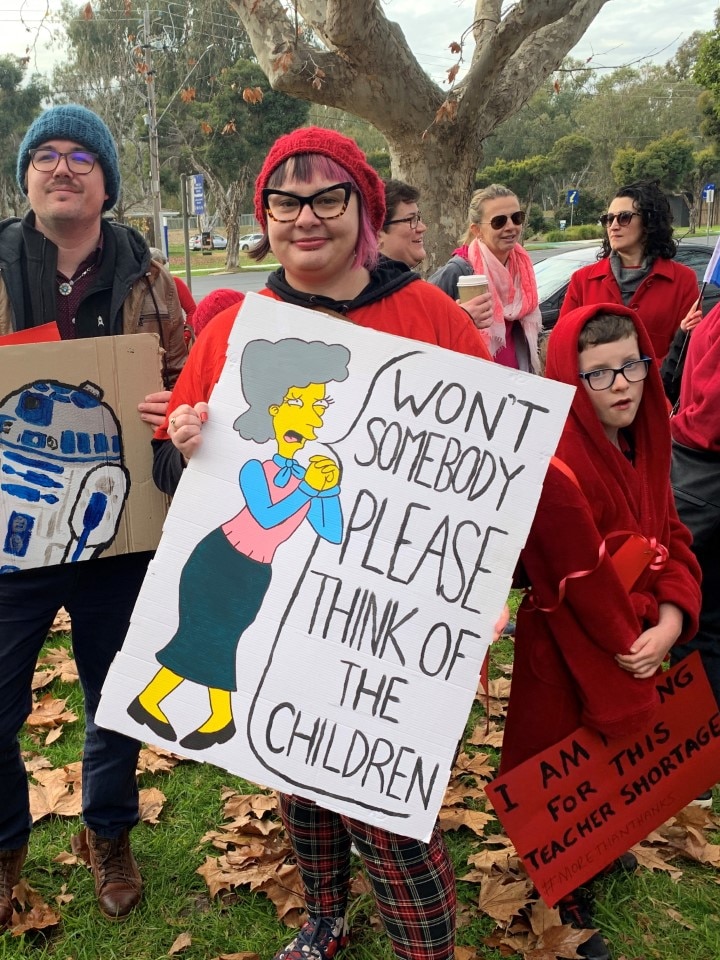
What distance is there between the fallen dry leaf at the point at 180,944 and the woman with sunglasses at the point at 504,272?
2658mm

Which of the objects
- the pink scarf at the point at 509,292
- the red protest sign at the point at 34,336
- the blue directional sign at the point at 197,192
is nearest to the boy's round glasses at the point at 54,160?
the red protest sign at the point at 34,336

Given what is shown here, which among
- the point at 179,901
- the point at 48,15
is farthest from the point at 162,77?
the point at 179,901

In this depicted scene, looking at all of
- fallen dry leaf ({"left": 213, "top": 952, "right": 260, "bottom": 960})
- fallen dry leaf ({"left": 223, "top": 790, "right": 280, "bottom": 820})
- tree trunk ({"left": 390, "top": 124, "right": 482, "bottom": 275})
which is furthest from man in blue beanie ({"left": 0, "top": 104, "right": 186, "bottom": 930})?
tree trunk ({"left": 390, "top": 124, "right": 482, "bottom": 275})

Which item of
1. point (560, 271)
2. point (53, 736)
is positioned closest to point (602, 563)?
point (53, 736)

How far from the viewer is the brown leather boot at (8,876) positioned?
7.50 ft

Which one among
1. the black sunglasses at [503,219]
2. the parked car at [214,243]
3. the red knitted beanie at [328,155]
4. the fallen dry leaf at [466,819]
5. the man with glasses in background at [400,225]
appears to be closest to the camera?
the red knitted beanie at [328,155]

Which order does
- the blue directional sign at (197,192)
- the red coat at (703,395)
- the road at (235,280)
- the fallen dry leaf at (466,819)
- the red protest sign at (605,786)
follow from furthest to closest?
the road at (235,280)
the blue directional sign at (197,192)
the fallen dry leaf at (466,819)
the red coat at (703,395)
the red protest sign at (605,786)

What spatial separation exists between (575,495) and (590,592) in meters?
0.24

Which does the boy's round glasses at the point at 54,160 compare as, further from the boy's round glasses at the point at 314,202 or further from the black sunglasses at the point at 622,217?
the black sunglasses at the point at 622,217

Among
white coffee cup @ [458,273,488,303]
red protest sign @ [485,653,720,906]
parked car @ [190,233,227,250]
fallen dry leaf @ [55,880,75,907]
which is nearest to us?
red protest sign @ [485,653,720,906]

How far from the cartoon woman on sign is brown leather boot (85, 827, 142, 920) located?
107 centimetres

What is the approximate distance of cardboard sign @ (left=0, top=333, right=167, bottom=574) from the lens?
1966 millimetres

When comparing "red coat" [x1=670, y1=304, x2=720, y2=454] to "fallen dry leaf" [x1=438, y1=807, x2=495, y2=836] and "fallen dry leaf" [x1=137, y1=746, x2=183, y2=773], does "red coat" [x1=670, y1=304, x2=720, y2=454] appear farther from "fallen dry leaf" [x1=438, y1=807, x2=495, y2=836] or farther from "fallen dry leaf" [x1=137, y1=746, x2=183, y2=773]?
"fallen dry leaf" [x1=137, y1=746, x2=183, y2=773]

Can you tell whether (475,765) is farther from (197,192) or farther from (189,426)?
(197,192)
